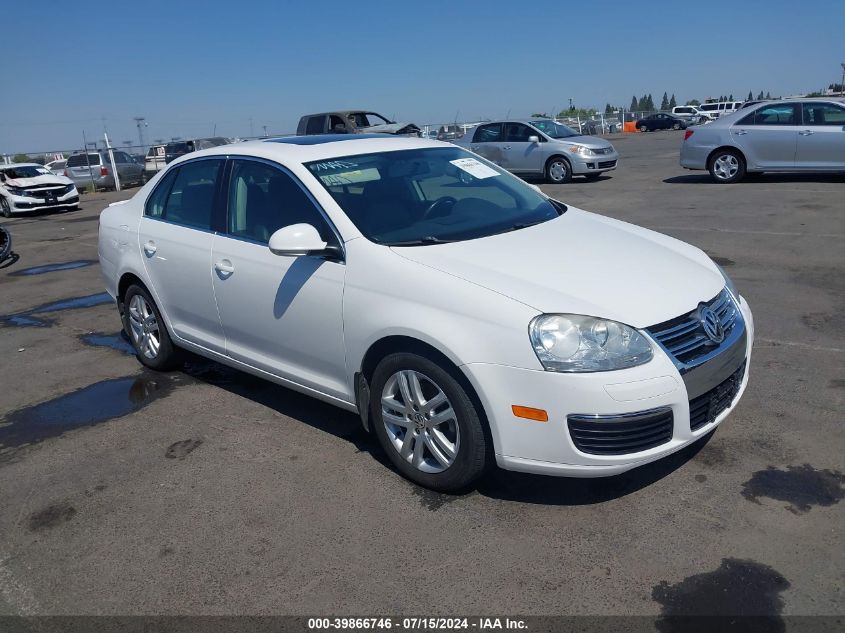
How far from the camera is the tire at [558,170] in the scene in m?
17.7

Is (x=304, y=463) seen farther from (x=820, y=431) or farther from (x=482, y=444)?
(x=820, y=431)

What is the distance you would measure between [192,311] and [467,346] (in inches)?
95.2

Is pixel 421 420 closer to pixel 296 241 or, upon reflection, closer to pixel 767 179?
pixel 296 241

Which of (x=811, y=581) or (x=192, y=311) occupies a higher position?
(x=192, y=311)

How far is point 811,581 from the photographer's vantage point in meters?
2.82

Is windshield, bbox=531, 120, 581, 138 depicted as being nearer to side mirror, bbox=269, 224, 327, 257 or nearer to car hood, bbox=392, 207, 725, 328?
car hood, bbox=392, 207, 725, 328

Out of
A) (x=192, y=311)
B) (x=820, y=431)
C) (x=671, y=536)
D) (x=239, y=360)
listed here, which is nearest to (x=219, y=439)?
(x=239, y=360)

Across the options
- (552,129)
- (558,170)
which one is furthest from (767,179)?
(552,129)

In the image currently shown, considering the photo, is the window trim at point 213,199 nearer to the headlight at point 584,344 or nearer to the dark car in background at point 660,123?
the headlight at point 584,344

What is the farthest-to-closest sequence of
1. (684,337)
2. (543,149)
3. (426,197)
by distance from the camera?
(543,149) < (426,197) < (684,337)

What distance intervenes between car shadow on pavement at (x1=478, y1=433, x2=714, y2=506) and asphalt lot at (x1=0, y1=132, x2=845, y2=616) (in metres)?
0.01

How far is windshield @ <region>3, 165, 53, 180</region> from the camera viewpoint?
1958 centimetres

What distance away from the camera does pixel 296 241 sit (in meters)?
3.76

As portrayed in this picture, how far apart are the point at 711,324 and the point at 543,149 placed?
15116 millimetres
